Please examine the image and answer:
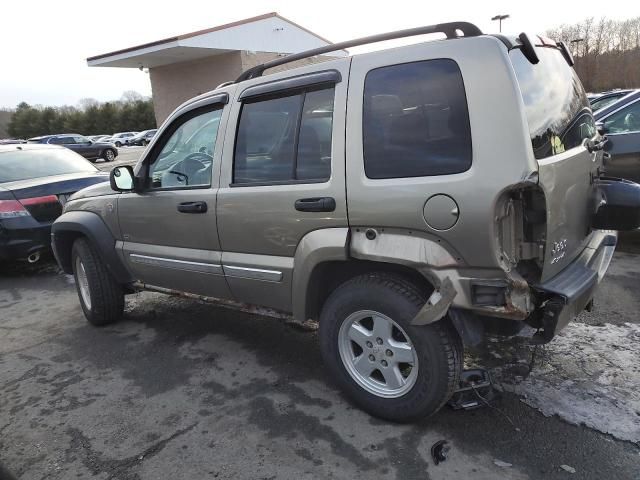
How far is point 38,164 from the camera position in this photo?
711 cm

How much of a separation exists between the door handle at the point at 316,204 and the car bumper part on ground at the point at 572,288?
3.65 feet

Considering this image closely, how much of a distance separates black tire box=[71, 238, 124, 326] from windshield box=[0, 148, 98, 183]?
302 cm

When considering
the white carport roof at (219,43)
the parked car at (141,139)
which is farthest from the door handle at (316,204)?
the parked car at (141,139)

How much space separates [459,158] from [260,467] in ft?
5.96

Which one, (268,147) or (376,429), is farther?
(268,147)

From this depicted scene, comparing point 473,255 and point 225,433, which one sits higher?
point 473,255

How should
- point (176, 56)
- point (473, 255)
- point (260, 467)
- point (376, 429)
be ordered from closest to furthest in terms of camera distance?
point (473, 255) → point (260, 467) → point (376, 429) → point (176, 56)

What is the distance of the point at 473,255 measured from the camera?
7.50ft

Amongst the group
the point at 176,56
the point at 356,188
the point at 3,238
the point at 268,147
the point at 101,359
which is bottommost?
the point at 101,359

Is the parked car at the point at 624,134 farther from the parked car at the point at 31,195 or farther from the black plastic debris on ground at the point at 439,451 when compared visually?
the parked car at the point at 31,195

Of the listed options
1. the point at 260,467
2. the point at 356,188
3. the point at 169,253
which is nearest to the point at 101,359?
the point at 169,253

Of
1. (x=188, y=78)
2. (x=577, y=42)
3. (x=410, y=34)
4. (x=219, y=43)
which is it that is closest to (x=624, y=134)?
(x=410, y=34)

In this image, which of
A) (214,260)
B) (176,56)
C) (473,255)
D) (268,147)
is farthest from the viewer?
(176,56)

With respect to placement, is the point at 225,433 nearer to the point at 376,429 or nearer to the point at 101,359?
the point at 376,429
